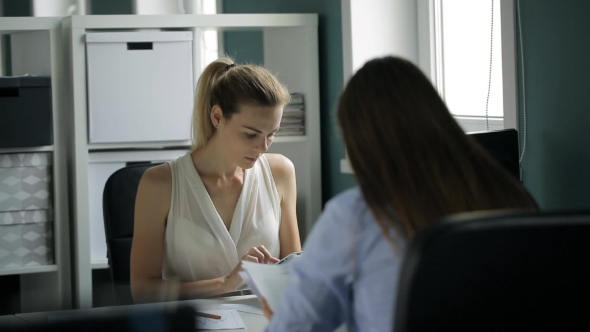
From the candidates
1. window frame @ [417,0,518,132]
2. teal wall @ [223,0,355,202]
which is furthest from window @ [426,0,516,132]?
teal wall @ [223,0,355,202]

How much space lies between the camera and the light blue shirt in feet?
3.89

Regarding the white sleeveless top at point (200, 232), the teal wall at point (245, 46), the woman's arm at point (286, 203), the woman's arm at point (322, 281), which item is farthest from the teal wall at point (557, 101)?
the teal wall at point (245, 46)

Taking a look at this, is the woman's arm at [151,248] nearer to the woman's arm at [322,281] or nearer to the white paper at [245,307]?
the white paper at [245,307]

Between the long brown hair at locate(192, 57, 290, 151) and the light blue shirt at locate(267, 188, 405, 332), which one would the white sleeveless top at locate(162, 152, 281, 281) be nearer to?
the long brown hair at locate(192, 57, 290, 151)

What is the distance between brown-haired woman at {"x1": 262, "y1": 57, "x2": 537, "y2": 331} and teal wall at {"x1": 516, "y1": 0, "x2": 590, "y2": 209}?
927 millimetres

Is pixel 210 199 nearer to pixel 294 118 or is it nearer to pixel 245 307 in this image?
pixel 245 307

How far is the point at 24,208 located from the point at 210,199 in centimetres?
115

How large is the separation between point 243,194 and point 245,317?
61cm

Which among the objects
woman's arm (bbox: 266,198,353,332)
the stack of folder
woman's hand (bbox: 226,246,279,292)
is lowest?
woman's hand (bbox: 226,246,279,292)

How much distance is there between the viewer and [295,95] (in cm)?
350

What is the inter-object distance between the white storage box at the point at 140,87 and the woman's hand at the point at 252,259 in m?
1.20

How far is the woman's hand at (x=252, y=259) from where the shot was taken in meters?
2.13

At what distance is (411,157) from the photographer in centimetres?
121

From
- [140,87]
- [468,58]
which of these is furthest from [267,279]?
[140,87]
